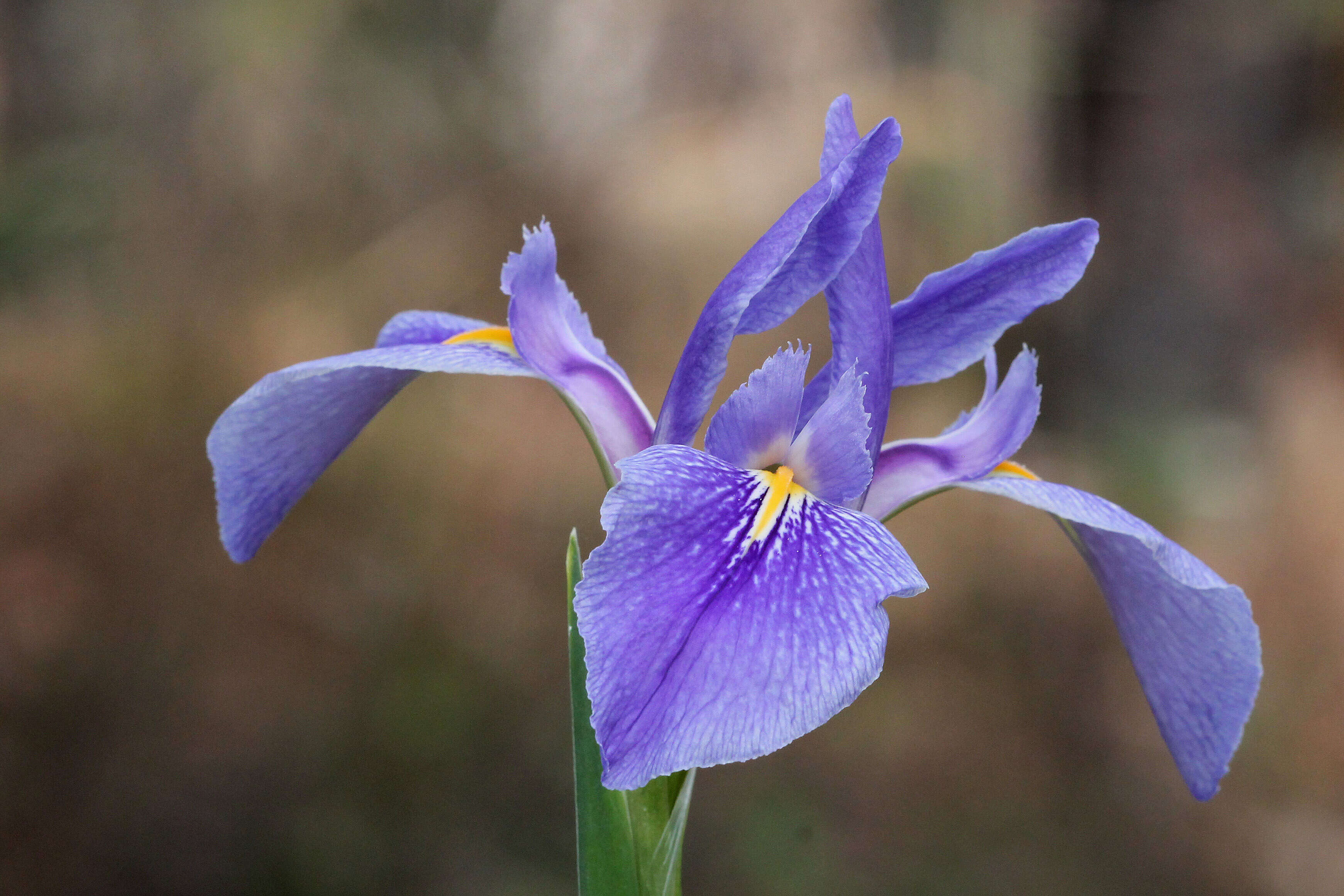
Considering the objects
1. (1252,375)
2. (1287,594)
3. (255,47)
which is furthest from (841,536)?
(1252,375)

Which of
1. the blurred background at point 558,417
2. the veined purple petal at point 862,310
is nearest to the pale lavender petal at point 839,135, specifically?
the veined purple petal at point 862,310

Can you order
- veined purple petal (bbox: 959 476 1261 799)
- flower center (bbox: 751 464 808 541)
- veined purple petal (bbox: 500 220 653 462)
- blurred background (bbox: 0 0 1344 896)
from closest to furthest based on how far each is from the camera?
flower center (bbox: 751 464 808 541)
veined purple petal (bbox: 959 476 1261 799)
veined purple petal (bbox: 500 220 653 462)
blurred background (bbox: 0 0 1344 896)

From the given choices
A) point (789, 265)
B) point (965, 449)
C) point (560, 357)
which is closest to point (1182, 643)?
point (965, 449)

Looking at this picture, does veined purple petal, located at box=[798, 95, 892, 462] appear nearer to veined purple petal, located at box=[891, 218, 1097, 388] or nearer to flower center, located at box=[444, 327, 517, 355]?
veined purple petal, located at box=[891, 218, 1097, 388]

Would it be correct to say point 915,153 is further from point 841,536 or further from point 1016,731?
point 841,536

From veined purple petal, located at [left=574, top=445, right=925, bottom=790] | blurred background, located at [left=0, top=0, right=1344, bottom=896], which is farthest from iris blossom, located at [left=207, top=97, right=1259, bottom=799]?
blurred background, located at [left=0, top=0, right=1344, bottom=896]

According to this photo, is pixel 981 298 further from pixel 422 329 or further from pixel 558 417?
pixel 558 417

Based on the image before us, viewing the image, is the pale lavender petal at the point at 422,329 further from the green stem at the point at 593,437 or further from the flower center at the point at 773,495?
the flower center at the point at 773,495
